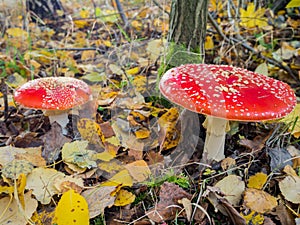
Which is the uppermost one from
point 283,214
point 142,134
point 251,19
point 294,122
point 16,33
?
point 251,19

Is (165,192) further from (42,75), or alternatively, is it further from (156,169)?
(42,75)

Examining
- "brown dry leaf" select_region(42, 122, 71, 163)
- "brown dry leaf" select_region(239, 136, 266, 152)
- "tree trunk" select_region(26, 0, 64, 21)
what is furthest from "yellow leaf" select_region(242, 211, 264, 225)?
"tree trunk" select_region(26, 0, 64, 21)

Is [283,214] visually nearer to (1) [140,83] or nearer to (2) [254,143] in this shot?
(2) [254,143]

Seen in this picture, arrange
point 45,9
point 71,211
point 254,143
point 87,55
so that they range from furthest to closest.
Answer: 1. point 45,9
2. point 87,55
3. point 254,143
4. point 71,211

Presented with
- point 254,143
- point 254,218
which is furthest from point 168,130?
point 254,218

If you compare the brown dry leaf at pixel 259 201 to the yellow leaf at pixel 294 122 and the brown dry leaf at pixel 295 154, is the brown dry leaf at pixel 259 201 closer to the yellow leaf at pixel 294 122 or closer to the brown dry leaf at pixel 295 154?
the brown dry leaf at pixel 295 154

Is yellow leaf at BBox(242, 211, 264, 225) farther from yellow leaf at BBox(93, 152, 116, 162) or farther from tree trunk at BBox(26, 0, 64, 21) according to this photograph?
tree trunk at BBox(26, 0, 64, 21)

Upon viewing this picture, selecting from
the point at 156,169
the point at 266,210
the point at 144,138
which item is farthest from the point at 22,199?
the point at 266,210
